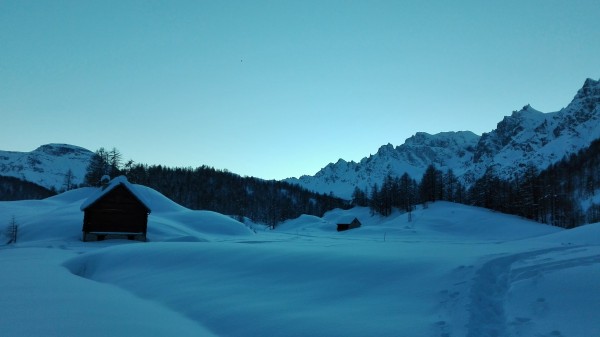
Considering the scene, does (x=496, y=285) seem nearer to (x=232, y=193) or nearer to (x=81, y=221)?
(x=81, y=221)

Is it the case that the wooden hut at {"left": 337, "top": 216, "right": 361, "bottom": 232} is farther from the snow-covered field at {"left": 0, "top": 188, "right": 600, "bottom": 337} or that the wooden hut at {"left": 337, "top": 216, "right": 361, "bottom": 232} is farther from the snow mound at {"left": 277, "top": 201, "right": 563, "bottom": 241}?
the snow-covered field at {"left": 0, "top": 188, "right": 600, "bottom": 337}

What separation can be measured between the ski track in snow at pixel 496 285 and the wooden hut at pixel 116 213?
31.3m

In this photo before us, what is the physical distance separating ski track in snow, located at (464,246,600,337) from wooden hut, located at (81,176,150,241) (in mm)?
31293

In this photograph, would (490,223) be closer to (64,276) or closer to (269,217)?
(64,276)

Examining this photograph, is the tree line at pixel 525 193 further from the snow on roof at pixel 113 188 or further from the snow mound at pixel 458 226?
the snow on roof at pixel 113 188

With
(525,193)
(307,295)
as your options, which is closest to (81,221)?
(307,295)

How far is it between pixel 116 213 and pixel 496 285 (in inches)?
1319

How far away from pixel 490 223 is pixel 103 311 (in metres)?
64.9

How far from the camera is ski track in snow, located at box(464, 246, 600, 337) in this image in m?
7.14

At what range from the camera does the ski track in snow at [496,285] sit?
7.14 meters

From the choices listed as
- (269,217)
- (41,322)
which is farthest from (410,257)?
(269,217)

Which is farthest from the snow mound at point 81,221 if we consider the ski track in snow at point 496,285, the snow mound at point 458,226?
the ski track in snow at point 496,285

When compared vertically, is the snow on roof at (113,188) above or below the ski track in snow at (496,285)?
above

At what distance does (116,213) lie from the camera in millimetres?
35031
